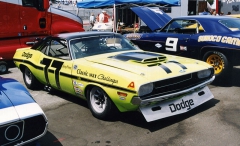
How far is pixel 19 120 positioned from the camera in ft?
8.61

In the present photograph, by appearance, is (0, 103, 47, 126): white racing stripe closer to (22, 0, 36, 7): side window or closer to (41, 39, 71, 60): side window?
(41, 39, 71, 60): side window

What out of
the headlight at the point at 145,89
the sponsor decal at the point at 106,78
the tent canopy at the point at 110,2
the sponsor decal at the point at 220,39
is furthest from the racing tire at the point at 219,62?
the tent canopy at the point at 110,2

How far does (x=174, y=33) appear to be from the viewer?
7105mm

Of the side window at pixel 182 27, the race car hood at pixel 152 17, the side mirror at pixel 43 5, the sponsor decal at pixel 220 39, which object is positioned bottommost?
the sponsor decal at pixel 220 39

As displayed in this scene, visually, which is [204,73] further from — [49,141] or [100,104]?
[49,141]

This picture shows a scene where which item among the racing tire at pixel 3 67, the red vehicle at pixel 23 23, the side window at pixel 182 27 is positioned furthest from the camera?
the red vehicle at pixel 23 23

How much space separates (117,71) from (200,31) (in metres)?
3.45

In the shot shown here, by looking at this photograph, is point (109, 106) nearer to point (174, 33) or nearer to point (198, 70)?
point (198, 70)

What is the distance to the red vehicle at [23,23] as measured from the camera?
8430 mm

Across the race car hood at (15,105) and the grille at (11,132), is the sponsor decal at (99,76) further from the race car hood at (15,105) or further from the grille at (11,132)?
the grille at (11,132)

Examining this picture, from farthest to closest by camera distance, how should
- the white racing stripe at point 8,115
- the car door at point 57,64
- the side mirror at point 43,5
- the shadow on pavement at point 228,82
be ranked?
the side mirror at point 43,5 → the shadow on pavement at point 228,82 → the car door at point 57,64 → the white racing stripe at point 8,115

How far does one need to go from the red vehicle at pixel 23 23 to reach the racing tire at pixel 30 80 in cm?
198

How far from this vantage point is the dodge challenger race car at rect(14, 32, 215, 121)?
3.83 meters

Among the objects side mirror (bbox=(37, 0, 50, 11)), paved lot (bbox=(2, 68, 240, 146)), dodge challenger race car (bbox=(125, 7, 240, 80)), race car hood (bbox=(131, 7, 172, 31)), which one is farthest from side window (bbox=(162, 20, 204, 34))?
→ side mirror (bbox=(37, 0, 50, 11))
